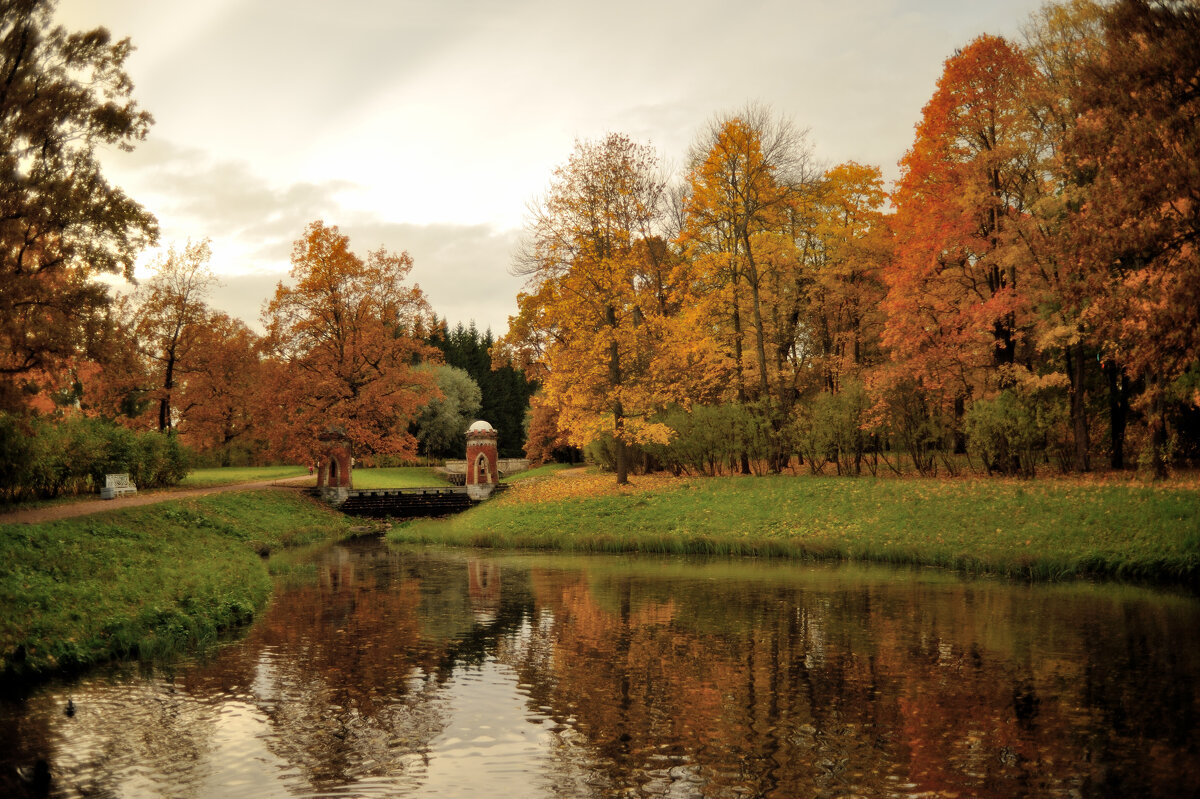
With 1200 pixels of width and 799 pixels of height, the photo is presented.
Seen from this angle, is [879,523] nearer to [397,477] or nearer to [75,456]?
[75,456]

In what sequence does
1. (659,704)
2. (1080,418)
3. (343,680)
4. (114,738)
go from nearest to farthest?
(114,738)
(659,704)
(343,680)
(1080,418)

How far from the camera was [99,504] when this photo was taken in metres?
25.4

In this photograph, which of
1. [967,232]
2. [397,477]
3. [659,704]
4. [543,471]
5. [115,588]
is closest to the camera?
[659,704]

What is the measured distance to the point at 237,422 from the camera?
135ft

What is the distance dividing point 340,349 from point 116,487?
495 inches

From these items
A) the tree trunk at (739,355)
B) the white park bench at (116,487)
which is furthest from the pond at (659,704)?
the tree trunk at (739,355)

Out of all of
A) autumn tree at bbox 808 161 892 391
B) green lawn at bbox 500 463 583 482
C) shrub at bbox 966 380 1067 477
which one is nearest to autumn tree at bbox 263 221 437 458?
green lawn at bbox 500 463 583 482

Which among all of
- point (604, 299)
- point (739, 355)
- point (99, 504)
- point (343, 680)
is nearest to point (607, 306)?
point (604, 299)

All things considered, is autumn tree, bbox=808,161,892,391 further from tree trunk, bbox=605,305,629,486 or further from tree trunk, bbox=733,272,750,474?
tree trunk, bbox=605,305,629,486

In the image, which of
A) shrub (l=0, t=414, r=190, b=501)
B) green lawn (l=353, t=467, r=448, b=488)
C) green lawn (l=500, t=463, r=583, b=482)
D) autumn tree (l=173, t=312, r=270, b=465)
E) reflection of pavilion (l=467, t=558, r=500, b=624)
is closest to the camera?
reflection of pavilion (l=467, t=558, r=500, b=624)

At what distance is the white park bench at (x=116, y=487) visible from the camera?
1112 inches

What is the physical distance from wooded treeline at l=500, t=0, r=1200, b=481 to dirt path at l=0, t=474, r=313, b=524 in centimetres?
1423

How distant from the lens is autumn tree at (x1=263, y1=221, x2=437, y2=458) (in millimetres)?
38344

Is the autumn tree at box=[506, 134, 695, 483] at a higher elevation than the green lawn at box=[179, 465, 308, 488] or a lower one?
higher
